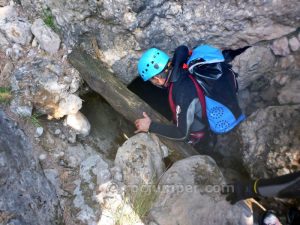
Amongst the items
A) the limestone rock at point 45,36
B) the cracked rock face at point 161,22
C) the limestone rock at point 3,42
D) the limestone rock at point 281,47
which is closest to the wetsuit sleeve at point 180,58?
the cracked rock face at point 161,22

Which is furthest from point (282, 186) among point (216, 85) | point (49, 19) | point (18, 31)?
point (18, 31)

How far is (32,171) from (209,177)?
2240mm

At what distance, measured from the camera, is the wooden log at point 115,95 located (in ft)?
15.4

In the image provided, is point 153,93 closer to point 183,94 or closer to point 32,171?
point 183,94

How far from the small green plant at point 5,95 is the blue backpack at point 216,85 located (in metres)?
2.41

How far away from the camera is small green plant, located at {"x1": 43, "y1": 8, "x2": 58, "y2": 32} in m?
4.68

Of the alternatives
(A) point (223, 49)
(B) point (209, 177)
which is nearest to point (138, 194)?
(B) point (209, 177)

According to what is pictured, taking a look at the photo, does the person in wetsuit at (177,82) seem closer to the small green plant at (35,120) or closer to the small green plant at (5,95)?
the small green plant at (35,120)

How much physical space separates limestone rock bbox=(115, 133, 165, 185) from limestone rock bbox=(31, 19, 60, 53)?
1830mm

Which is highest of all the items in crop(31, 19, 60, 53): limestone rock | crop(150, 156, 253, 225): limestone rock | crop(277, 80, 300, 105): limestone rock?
crop(31, 19, 60, 53): limestone rock

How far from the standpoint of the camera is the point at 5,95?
13.5 feet

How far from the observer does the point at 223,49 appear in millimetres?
5336

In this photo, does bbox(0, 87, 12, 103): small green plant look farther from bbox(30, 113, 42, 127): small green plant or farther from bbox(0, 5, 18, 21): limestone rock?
bbox(0, 5, 18, 21): limestone rock

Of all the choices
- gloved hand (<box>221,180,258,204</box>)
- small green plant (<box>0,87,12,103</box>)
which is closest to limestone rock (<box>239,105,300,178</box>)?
gloved hand (<box>221,180,258,204</box>)
